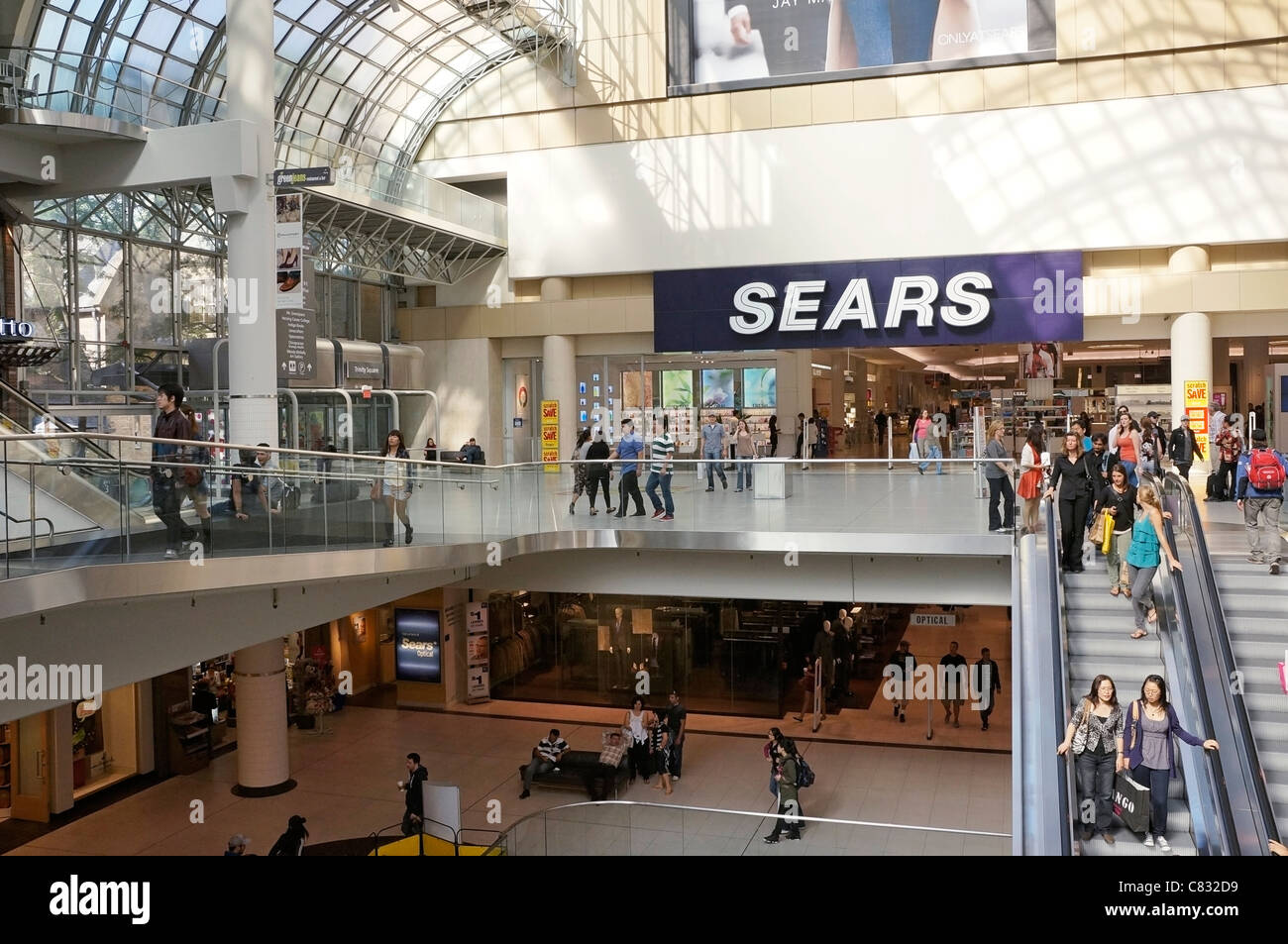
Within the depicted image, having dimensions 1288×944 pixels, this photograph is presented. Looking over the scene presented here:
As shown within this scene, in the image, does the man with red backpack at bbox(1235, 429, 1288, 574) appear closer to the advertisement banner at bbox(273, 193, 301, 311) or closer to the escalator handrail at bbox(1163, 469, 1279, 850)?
the escalator handrail at bbox(1163, 469, 1279, 850)

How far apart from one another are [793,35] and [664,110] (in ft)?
12.3

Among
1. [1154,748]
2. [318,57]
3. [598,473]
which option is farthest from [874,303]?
[1154,748]

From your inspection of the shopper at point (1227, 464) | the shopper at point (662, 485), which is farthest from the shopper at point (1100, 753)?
the shopper at point (1227, 464)

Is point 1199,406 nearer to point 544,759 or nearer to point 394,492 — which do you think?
point 544,759

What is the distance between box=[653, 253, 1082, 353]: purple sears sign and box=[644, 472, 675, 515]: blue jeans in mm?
11873

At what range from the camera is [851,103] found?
2836 centimetres

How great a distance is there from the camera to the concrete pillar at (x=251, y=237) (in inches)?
627

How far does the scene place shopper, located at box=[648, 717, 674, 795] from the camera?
1922 centimetres

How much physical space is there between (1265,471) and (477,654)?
57.3ft

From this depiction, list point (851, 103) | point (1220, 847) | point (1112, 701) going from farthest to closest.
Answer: point (851, 103), point (1112, 701), point (1220, 847)

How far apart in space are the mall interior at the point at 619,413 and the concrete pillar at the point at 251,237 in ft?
0.23

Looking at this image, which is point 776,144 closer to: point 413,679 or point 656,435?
point 656,435

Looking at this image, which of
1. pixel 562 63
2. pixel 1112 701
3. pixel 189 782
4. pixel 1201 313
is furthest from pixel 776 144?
pixel 1112 701

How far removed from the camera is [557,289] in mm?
31297
